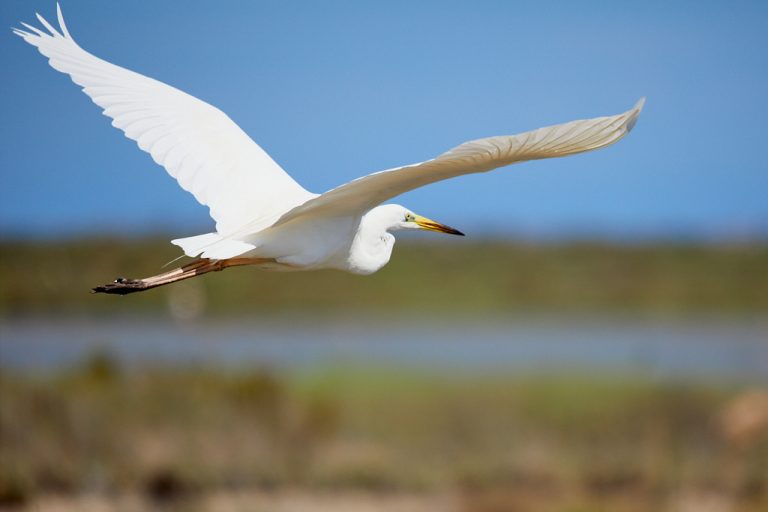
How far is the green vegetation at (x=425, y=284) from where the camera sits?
117 ft

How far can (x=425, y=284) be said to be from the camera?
39.4 meters

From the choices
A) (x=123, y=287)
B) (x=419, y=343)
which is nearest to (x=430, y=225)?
(x=123, y=287)

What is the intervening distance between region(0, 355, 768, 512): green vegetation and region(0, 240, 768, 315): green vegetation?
17.6 metres

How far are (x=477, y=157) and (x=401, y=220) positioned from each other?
1760 mm

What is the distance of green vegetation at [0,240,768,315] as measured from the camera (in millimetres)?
35625

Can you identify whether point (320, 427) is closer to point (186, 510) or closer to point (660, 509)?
point (186, 510)

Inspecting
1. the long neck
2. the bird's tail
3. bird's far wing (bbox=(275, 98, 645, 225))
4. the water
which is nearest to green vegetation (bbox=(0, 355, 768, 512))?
the water

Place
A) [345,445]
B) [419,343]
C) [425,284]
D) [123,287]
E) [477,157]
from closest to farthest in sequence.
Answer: [477,157] < [123,287] < [345,445] < [419,343] < [425,284]

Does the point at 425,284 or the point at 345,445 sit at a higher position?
the point at 425,284

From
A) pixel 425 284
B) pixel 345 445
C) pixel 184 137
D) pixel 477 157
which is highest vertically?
pixel 425 284

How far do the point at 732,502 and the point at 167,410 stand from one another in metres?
7.86

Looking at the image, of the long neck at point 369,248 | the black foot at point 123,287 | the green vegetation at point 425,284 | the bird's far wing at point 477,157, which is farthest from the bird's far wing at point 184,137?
the green vegetation at point 425,284

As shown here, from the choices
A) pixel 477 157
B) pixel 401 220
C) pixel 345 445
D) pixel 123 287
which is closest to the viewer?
pixel 477 157

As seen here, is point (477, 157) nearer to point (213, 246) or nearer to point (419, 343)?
point (213, 246)
